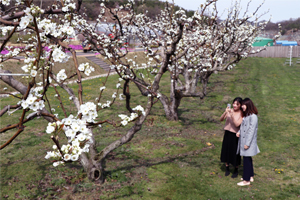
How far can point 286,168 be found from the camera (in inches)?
235

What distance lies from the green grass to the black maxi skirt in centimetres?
46

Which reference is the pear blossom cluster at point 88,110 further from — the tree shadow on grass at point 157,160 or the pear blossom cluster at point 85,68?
the tree shadow on grass at point 157,160

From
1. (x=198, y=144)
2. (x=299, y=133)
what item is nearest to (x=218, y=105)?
(x=299, y=133)

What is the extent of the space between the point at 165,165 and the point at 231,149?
1.70 m

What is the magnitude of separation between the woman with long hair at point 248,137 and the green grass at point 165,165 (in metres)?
0.40

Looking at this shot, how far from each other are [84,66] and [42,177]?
328 centimetres

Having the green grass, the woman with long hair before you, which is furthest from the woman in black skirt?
the green grass

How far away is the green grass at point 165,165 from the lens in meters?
4.86

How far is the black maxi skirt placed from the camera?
17.6 feet

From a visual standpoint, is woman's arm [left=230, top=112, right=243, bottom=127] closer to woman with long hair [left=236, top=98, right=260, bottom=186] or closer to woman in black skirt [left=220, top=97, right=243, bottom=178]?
woman in black skirt [left=220, top=97, right=243, bottom=178]

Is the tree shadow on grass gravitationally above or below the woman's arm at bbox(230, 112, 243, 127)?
below

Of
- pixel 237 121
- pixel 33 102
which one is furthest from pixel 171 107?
Result: pixel 33 102

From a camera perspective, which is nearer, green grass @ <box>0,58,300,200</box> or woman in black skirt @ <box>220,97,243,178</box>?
green grass @ <box>0,58,300,200</box>

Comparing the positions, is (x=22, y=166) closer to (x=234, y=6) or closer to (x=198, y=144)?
(x=198, y=144)
